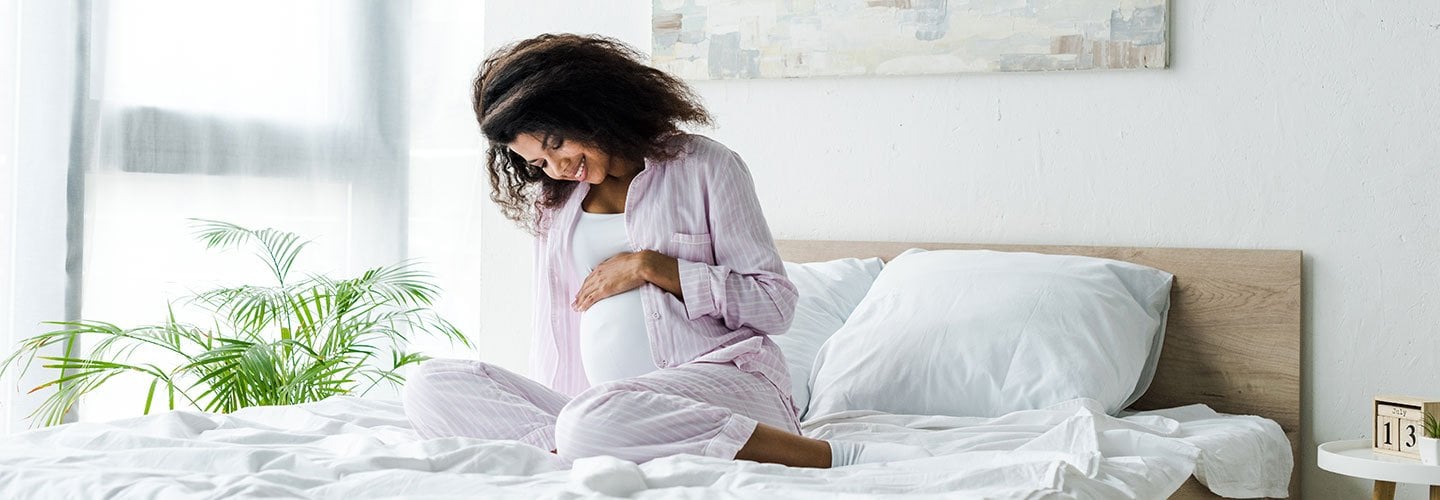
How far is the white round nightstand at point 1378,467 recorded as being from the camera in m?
1.93

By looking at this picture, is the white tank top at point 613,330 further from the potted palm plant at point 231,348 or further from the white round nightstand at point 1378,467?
the white round nightstand at point 1378,467

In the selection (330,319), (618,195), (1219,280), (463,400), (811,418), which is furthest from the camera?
(330,319)

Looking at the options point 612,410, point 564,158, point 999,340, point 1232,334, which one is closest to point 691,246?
point 564,158

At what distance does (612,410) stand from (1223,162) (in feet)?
4.55

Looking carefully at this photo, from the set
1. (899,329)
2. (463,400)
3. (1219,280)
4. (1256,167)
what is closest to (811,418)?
(899,329)

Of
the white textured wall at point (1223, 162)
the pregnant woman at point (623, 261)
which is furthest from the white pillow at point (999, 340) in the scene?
the pregnant woman at point (623, 261)

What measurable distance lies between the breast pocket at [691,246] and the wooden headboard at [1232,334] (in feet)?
3.07

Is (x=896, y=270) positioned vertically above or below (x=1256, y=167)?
below

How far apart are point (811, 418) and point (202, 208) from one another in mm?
1771

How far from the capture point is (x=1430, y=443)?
1947 mm

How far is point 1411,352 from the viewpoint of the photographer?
7.66 ft

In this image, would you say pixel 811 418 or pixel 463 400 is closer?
pixel 463 400

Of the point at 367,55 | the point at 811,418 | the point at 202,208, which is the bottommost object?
the point at 811,418

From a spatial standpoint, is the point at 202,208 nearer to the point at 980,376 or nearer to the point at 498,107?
the point at 498,107
